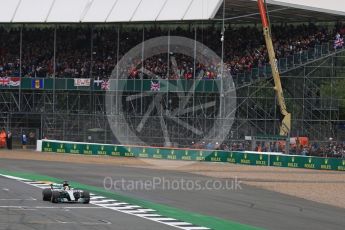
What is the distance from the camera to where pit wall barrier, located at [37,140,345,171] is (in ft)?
141

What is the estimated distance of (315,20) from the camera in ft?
183

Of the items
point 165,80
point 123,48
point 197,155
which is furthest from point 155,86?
point 123,48

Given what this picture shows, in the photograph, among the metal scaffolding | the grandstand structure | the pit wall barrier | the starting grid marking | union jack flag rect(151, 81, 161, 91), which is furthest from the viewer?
union jack flag rect(151, 81, 161, 91)

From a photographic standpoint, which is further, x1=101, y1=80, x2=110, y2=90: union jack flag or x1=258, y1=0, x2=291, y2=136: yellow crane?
A: x1=101, y1=80, x2=110, y2=90: union jack flag

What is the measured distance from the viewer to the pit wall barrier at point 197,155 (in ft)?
141

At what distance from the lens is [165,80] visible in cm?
5022

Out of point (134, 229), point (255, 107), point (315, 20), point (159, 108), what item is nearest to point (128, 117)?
point (159, 108)

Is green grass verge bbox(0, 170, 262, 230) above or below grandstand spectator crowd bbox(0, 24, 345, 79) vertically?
below

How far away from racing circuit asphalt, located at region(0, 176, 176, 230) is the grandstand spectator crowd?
A: 29.7m

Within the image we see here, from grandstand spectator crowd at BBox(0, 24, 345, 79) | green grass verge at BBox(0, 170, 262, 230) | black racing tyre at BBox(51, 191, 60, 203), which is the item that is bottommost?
green grass verge at BBox(0, 170, 262, 230)

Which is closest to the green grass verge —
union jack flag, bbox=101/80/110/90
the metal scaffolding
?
the metal scaffolding

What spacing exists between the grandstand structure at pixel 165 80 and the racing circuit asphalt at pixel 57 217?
27.1 metres

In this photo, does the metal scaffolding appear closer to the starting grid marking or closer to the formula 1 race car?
the starting grid marking

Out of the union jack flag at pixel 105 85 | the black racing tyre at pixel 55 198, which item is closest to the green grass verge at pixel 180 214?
the black racing tyre at pixel 55 198
